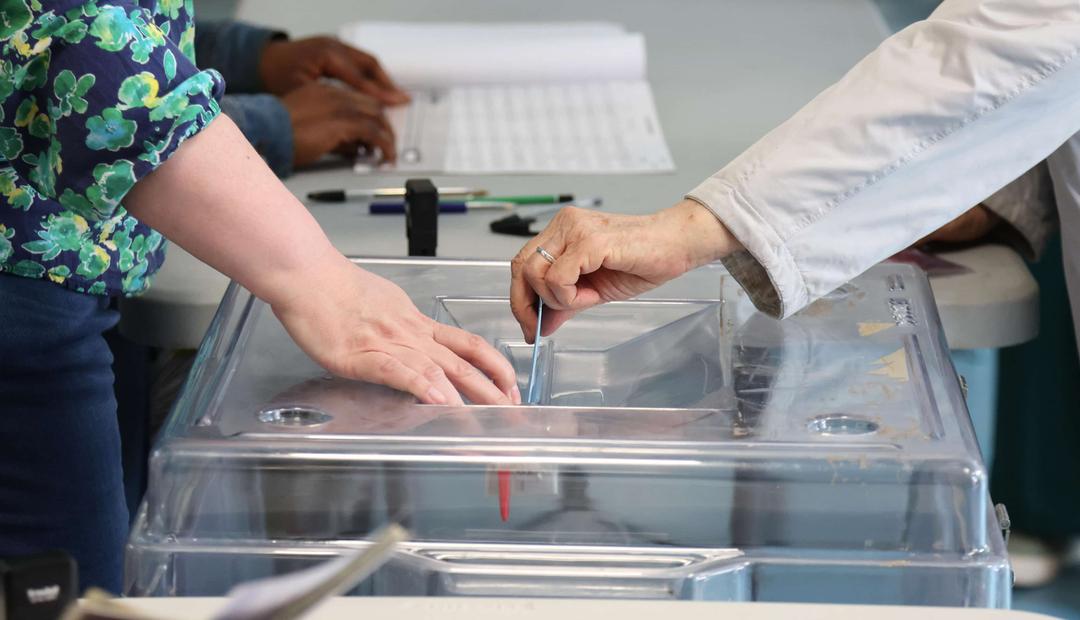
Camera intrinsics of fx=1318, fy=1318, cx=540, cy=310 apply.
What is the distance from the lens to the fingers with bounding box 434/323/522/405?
79 cm

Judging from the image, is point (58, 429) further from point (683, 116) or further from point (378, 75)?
point (683, 116)

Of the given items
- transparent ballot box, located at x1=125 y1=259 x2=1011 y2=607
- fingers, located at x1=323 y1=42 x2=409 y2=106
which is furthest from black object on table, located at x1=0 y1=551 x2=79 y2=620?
fingers, located at x1=323 y1=42 x2=409 y2=106

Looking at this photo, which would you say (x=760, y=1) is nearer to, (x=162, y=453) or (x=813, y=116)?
(x=813, y=116)

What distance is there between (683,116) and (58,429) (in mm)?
853

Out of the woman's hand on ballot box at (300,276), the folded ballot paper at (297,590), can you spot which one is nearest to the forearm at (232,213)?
the woman's hand on ballot box at (300,276)

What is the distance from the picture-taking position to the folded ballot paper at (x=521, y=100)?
4.53ft

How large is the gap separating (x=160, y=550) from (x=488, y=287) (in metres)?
0.33

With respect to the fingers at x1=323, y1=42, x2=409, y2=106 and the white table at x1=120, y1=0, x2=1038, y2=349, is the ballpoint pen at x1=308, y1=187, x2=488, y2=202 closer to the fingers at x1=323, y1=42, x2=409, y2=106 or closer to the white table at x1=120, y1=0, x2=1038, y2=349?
the white table at x1=120, y1=0, x2=1038, y2=349

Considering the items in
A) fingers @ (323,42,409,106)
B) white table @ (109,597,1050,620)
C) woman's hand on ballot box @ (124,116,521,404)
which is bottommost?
white table @ (109,597,1050,620)

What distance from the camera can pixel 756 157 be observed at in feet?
2.68

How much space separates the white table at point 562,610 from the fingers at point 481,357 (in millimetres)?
198

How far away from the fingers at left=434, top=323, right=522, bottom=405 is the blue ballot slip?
0.01 meters

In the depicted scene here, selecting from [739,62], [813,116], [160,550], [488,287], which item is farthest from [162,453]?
[739,62]

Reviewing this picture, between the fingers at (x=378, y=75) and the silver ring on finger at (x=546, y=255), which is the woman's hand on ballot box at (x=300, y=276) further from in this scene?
the fingers at (x=378, y=75)
